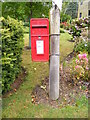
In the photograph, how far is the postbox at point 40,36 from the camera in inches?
84.3

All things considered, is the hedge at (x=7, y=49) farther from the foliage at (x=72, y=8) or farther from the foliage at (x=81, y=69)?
the foliage at (x=72, y=8)

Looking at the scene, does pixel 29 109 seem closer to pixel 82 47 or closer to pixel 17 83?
pixel 17 83

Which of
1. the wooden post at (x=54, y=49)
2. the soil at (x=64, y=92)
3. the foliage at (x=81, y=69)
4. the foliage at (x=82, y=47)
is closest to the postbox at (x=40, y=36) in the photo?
the wooden post at (x=54, y=49)

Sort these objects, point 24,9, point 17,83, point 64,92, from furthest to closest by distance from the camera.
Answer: point 24,9 → point 17,83 → point 64,92

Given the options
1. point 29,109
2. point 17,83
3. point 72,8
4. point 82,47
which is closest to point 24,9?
point 82,47

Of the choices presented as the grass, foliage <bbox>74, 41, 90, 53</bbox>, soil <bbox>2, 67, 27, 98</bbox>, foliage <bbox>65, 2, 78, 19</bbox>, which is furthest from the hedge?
foliage <bbox>65, 2, 78, 19</bbox>

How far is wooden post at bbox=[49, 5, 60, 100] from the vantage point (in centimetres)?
224

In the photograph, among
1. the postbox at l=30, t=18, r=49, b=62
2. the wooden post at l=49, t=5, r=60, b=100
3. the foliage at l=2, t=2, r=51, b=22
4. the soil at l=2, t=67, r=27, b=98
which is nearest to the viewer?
the postbox at l=30, t=18, r=49, b=62

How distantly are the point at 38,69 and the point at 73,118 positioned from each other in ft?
6.41

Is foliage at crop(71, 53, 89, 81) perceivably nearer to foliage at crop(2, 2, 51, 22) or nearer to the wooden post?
the wooden post

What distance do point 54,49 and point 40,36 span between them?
362 millimetres

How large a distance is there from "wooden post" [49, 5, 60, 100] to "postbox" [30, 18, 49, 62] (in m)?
0.16

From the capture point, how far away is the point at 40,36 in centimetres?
216

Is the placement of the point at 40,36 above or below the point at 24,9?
below
